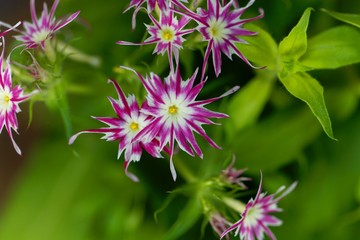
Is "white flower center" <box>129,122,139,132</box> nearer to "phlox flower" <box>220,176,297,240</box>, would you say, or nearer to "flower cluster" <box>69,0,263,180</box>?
"flower cluster" <box>69,0,263,180</box>

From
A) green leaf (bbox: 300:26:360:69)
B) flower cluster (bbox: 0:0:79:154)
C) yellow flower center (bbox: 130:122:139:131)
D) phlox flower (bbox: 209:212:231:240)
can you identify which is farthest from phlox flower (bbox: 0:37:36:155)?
green leaf (bbox: 300:26:360:69)

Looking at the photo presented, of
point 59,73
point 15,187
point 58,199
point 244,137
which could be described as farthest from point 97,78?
point 15,187

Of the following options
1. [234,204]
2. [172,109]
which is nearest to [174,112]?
[172,109]

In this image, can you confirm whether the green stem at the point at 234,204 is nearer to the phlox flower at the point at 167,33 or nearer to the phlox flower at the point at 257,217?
the phlox flower at the point at 257,217

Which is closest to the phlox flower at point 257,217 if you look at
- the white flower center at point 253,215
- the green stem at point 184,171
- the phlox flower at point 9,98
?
the white flower center at point 253,215

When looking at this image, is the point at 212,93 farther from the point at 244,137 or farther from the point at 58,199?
the point at 58,199

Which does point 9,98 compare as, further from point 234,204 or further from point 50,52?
point 234,204
